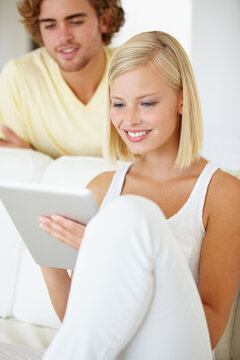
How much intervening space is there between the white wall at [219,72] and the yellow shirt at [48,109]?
368 millimetres

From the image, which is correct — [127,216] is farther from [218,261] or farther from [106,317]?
[218,261]

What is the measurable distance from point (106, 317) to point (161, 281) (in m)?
0.10

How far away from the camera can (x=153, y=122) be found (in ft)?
3.46

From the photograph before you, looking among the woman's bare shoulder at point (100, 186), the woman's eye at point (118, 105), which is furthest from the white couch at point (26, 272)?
the woman's eye at point (118, 105)

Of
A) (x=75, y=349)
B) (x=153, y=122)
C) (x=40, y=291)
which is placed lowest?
(x=40, y=291)

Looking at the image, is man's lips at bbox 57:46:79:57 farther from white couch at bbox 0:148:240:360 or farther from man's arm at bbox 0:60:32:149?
white couch at bbox 0:148:240:360

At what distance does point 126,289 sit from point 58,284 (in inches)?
15.6

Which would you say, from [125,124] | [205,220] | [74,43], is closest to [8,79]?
[74,43]

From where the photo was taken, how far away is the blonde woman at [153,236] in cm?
74

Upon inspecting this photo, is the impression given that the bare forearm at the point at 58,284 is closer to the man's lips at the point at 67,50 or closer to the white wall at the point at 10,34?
the man's lips at the point at 67,50

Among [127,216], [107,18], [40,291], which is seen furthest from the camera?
[107,18]

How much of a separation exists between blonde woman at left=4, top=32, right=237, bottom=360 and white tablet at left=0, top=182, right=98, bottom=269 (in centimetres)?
3

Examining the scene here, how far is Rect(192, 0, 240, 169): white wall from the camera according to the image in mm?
1761

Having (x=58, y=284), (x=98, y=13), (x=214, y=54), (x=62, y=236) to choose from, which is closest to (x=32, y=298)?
(x=58, y=284)
